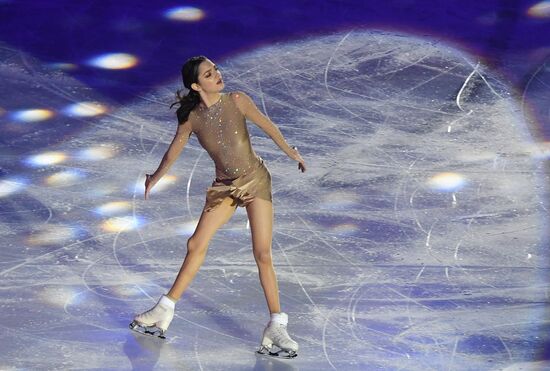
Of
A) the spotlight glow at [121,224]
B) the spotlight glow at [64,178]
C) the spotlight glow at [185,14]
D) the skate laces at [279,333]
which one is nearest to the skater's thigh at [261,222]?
the skate laces at [279,333]

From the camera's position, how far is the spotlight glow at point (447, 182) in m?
8.59

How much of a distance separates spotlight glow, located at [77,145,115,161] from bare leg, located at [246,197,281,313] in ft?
9.95

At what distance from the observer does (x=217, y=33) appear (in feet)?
36.1

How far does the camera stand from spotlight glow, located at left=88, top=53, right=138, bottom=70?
10555 mm

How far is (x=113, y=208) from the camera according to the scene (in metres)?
8.18

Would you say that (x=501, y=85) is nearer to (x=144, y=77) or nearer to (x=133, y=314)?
(x=144, y=77)

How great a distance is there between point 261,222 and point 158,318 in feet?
2.37

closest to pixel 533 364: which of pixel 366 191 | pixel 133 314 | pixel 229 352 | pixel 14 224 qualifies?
pixel 229 352

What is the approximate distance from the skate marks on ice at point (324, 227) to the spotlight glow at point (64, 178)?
17mm

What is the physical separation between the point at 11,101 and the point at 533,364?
215 inches

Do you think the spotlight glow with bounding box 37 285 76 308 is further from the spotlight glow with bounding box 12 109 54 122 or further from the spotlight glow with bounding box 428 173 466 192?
the spotlight glow with bounding box 12 109 54 122

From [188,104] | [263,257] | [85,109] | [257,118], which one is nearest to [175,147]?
[188,104]

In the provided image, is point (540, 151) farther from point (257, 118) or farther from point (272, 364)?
point (272, 364)

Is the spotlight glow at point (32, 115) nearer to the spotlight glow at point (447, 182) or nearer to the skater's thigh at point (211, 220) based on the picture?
the spotlight glow at point (447, 182)
